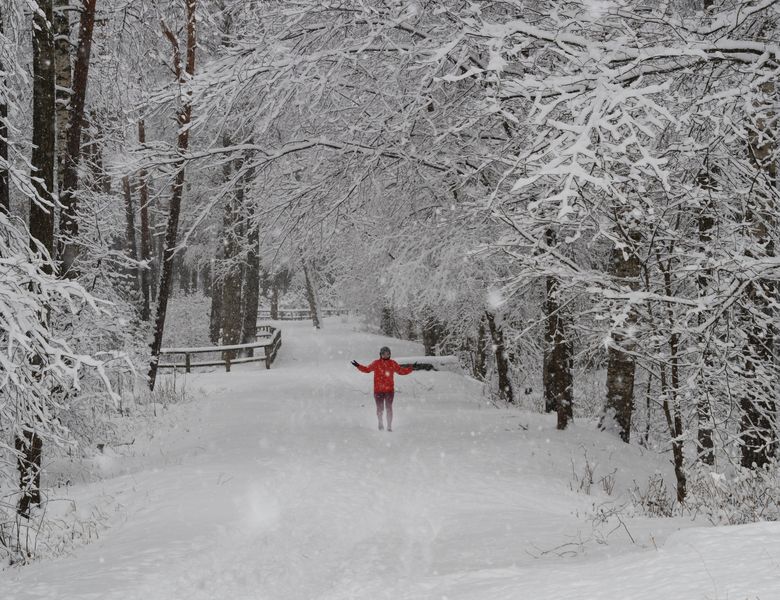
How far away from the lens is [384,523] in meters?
6.61

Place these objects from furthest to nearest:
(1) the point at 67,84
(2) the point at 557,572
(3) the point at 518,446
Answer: (1) the point at 67,84 → (3) the point at 518,446 → (2) the point at 557,572

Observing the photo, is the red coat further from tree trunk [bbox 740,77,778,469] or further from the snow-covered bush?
tree trunk [bbox 740,77,778,469]

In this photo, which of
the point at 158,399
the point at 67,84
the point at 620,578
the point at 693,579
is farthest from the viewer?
the point at 158,399

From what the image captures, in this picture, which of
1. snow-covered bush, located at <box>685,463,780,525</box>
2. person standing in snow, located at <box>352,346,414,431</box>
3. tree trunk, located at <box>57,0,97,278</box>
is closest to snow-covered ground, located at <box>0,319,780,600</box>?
person standing in snow, located at <box>352,346,414,431</box>

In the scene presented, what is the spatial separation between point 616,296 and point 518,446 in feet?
18.5

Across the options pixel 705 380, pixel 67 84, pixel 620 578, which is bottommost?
pixel 620 578

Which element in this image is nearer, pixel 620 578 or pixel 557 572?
pixel 620 578

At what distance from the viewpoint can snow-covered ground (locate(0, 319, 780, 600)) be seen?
3.67 meters

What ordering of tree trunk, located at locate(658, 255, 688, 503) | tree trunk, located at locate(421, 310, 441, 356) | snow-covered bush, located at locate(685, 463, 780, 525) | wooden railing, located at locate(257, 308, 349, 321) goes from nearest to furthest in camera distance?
1. snow-covered bush, located at locate(685, 463, 780, 525)
2. tree trunk, located at locate(658, 255, 688, 503)
3. tree trunk, located at locate(421, 310, 441, 356)
4. wooden railing, located at locate(257, 308, 349, 321)

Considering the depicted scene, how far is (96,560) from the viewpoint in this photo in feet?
17.3

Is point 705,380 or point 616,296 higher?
point 616,296

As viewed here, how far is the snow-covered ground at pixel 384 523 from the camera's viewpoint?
3.67 meters

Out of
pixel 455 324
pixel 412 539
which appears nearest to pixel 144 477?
pixel 412 539

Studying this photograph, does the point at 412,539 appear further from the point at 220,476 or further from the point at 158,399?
the point at 158,399
